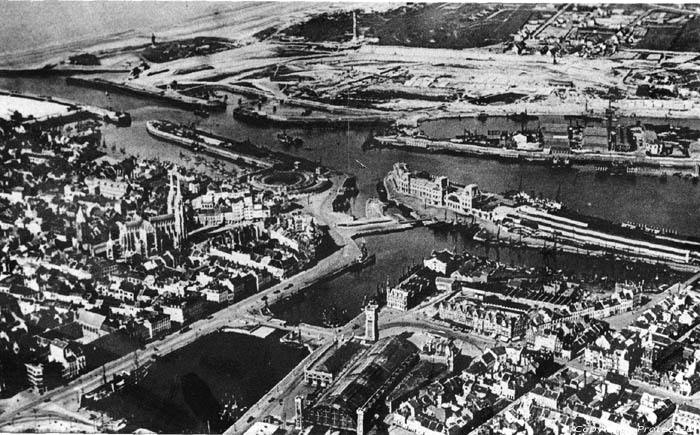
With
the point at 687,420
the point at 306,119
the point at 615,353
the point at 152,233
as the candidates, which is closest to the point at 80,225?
the point at 152,233

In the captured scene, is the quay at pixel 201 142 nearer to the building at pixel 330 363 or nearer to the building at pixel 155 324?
the building at pixel 155 324

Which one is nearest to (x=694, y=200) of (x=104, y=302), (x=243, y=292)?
(x=243, y=292)

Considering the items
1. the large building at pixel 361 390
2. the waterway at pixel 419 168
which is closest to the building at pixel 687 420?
the waterway at pixel 419 168

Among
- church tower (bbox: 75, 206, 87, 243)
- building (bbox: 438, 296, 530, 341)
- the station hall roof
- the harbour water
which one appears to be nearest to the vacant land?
the harbour water

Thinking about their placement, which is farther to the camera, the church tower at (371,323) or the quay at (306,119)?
the quay at (306,119)

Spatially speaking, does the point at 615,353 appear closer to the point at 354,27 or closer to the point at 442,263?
the point at 442,263
